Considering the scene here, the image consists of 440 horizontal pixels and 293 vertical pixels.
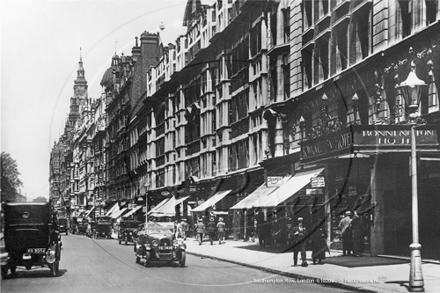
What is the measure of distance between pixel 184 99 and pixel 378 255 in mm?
38705

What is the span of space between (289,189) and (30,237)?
40.4ft

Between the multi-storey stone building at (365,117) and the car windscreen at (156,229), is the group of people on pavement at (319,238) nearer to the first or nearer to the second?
the multi-storey stone building at (365,117)

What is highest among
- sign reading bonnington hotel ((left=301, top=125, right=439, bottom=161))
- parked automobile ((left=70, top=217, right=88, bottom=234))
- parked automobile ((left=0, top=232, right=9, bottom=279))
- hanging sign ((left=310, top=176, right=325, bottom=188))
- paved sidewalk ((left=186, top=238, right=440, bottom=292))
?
sign reading bonnington hotel ((left=301, top=125, right=439, bottom=161))

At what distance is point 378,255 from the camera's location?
83.3 feet

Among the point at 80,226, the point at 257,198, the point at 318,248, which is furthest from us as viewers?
the point at 80,226

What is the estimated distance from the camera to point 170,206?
200ft

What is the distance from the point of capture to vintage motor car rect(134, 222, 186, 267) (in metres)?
25.3

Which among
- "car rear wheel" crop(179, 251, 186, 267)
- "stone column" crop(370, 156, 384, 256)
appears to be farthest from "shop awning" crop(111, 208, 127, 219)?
"stone column" crop(370, 156, 384, 256)

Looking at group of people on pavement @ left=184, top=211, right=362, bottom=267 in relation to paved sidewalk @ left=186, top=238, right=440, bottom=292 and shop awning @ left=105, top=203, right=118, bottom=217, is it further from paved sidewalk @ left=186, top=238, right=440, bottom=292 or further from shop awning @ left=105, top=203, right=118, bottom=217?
shop awning @ left=105, top=203, right=118, bottom=217

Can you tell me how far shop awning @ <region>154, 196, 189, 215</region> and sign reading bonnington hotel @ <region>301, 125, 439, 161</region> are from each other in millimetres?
33331

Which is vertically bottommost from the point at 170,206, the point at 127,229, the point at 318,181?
the point at 127,229

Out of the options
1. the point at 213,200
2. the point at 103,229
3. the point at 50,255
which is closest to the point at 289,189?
the point at 50,255

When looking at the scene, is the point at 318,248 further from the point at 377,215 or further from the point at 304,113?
the point at 304,113

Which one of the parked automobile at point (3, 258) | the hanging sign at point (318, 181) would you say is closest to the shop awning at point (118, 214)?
the hanging sign at point (318, 181)
